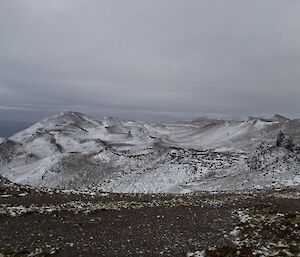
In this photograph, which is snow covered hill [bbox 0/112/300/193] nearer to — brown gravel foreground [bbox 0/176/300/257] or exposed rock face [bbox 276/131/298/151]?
exposed rock face [bbox 276/131/298/151]

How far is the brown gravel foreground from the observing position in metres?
26.4

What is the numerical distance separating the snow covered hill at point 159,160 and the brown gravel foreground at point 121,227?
33.2 meters

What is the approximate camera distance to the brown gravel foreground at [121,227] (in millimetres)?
26406

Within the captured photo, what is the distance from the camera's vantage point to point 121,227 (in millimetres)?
30672

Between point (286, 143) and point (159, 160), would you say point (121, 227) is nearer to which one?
point (286, 143)

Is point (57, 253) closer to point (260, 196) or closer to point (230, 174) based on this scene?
point (260, 196)

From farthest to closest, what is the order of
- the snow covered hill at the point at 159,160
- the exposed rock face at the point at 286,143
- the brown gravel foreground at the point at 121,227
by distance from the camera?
the exposed rock face at the point at 286,143, the snow covered hill at the point at 159,160, the brown gravel foreground at the point at 121,227

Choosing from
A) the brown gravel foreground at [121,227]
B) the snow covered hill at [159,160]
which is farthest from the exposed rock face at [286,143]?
the brown gravel foreground at [121,227]

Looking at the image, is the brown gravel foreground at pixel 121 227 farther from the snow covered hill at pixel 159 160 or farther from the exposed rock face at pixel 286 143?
the exposed rock face at pixel 286 143

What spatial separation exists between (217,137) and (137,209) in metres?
119

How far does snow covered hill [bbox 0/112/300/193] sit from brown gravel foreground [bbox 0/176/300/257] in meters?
33.2

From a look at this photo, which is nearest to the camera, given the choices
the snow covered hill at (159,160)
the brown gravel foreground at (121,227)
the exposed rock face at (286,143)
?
the brown gravel foreground at (121,227)

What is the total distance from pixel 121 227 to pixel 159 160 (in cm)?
7683

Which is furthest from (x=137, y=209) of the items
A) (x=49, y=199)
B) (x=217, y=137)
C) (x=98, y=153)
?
(x=217, y=137)
